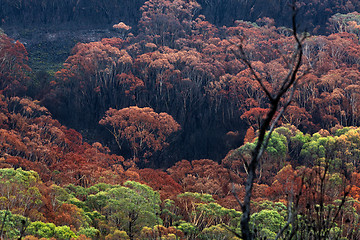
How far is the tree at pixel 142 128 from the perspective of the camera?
44.4 meters

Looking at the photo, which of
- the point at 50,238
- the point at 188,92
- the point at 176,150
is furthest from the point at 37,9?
the point at 50,238

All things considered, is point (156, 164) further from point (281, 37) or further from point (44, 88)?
point (281, 37)

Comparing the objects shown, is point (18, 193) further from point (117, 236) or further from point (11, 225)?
point (117, 236)

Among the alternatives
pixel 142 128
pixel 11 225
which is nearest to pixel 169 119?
pixel 142 128

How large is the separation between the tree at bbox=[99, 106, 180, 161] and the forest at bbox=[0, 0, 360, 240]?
6.4 inches

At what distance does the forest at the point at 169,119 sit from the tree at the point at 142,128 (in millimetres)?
162

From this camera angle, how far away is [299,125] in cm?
4656

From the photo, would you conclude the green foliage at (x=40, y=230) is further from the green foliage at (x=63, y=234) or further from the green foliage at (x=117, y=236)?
the green foliage at (x=117, y=236)

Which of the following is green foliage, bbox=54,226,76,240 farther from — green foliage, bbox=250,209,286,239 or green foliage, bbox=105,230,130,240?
green foliage, bbox=250,209,286,239

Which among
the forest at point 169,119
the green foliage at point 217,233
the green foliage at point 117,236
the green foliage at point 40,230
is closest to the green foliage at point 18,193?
the forest at point 169,119

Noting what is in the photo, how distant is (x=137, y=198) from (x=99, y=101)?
26.1 metres

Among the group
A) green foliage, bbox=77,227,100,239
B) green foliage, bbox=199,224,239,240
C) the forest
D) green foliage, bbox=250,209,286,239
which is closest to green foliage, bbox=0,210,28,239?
the forest

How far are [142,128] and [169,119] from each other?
2.96m

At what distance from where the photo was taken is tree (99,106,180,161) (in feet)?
146
